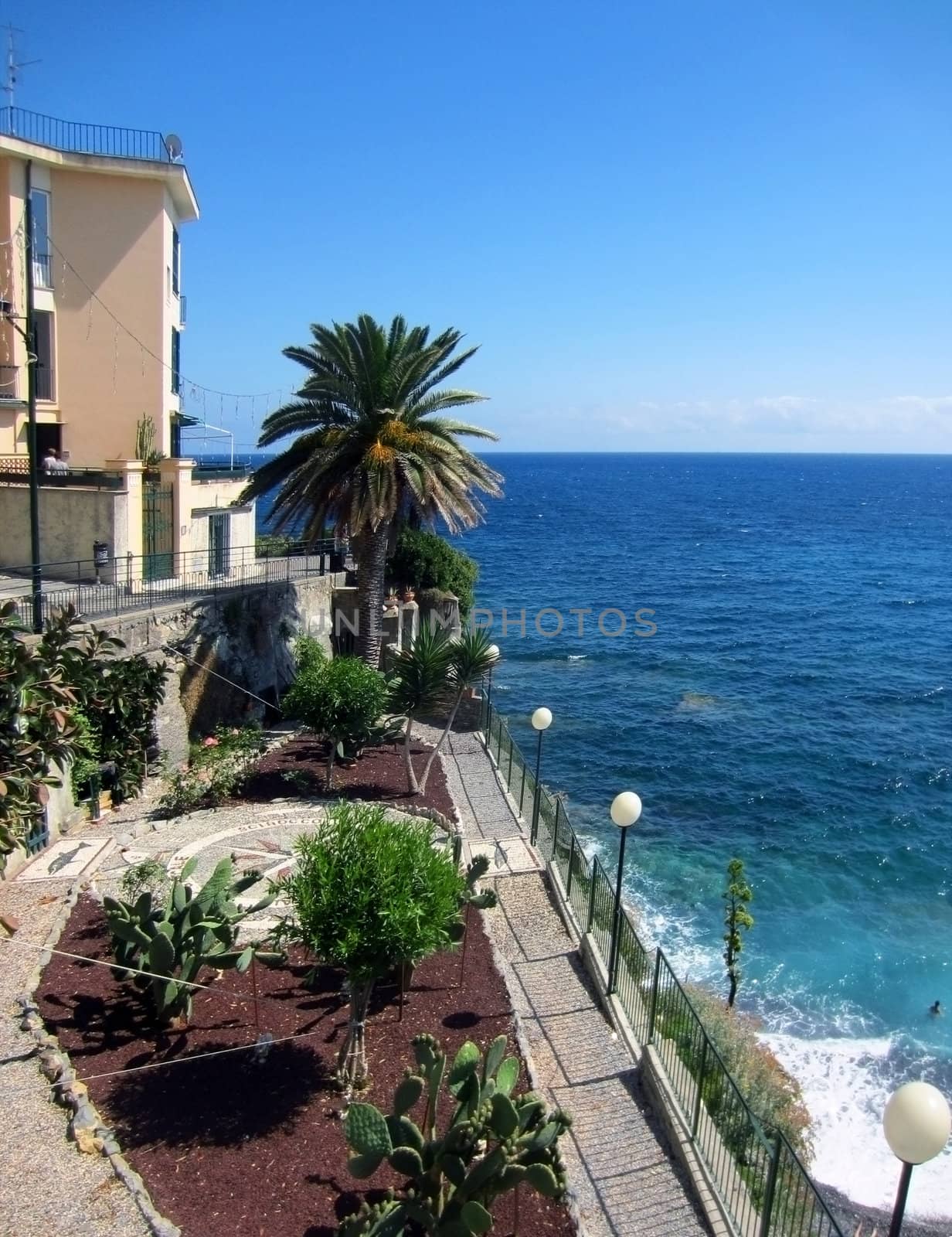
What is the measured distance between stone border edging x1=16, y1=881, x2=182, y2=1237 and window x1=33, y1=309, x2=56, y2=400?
782 inches

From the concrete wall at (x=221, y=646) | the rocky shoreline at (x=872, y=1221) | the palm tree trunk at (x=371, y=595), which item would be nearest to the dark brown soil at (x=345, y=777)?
the concrete wall at (x=221, y=646)

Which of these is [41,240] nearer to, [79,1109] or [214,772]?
[214,772]

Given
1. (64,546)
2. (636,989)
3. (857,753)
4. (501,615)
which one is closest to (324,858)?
(636,989)

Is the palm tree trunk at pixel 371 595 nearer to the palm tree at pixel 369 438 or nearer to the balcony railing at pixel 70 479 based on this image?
the palm tree at pixel 369 438

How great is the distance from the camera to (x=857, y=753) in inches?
1273

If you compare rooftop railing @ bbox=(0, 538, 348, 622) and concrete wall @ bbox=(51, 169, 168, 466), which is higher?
concrete wall @ bbox=(51, 169, 168, 466)

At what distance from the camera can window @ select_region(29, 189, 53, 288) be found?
26203 mm

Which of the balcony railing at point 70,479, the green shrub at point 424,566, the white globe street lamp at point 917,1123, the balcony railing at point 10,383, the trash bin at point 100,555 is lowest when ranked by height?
the white globe street lamp at point 917,1123

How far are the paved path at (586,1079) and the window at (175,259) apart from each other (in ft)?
68.5

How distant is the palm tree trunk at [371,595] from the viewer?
75.4ft

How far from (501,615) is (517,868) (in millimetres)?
41397

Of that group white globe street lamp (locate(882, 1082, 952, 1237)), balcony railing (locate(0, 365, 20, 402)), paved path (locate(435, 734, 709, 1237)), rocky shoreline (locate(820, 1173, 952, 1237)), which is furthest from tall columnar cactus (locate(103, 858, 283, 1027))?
balcony railing (locate(0, 365, 20, 402))

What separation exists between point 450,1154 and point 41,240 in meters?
26.5

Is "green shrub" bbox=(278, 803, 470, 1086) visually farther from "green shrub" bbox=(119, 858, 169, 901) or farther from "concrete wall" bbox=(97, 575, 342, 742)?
"concrete wall" bbox=(97, 575, 342, 742)
